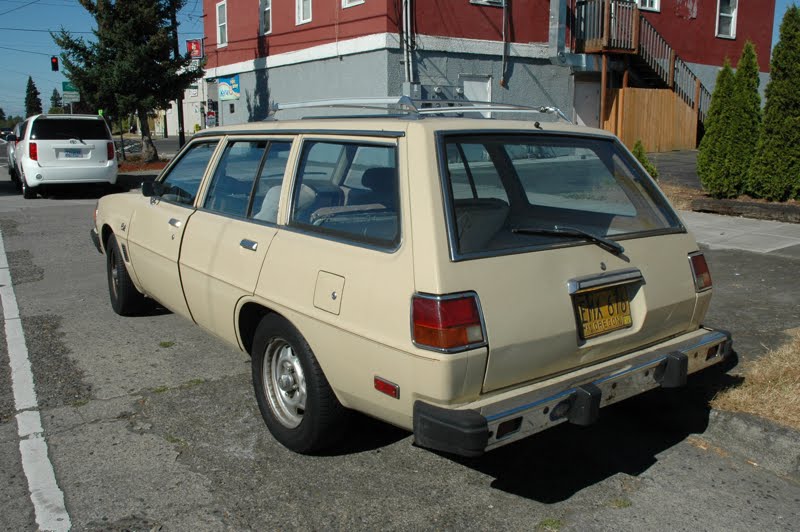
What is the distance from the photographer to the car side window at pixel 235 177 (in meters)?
4.38

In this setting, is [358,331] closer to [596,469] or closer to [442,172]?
[442,172]

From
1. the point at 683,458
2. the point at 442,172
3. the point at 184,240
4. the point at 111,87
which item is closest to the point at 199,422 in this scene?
the point at 184,240

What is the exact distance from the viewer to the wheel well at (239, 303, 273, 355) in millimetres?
4133

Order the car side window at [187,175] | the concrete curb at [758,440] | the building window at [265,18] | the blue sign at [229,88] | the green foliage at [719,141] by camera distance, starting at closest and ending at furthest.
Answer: the concrete curb at [758,440] < the car side window at [187,175] < the green foliage at [719,141] < the building window at [265,18] < the blue sign at [229,88]

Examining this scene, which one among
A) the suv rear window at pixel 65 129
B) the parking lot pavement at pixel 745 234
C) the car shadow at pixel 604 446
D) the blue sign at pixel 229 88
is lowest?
the car shadow at pixel 604 446

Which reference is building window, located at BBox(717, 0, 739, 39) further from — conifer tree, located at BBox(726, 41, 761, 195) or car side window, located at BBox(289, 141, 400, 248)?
car side window, located at BBox(289, 141, 400, 248)

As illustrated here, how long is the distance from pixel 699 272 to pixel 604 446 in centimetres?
106

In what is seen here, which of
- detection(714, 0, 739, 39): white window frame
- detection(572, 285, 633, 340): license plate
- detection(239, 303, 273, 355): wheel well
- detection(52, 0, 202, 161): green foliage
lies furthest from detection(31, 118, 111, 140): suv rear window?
detection(714, 0, 739, 39): white window frame

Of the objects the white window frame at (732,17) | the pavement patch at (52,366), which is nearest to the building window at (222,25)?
the white window frame at (732,17)

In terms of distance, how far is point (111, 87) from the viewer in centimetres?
2194

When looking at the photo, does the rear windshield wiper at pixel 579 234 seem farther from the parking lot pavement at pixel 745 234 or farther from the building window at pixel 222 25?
the building window at pixel 222 25

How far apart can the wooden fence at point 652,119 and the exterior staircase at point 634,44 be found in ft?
1.59

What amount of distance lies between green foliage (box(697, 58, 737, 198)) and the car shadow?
821 centimetres

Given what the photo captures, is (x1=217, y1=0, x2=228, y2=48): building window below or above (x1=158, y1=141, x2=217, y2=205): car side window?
above
